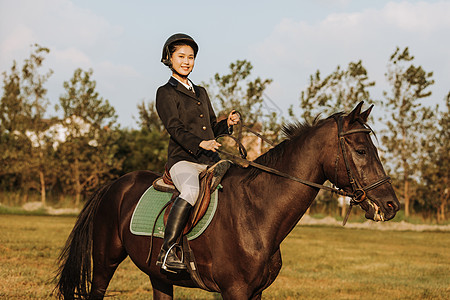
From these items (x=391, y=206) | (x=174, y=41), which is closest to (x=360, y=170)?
(x=391, y=206)

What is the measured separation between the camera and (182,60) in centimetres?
512

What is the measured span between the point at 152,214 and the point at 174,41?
1934 mm

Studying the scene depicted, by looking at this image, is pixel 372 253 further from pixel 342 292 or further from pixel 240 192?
pixel 240 192

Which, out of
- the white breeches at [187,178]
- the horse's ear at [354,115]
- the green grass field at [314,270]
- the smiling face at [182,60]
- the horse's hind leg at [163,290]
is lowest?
the green grass field at [314,270]

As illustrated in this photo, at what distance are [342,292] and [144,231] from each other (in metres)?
5.79

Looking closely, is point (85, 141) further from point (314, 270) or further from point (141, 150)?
point (314, 270)

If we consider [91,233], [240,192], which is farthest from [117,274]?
[240,192]

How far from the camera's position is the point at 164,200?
17.5 ft

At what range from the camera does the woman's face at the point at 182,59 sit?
16.7ft

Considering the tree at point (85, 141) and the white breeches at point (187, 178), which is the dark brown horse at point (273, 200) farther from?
the tree at point (85, 141)

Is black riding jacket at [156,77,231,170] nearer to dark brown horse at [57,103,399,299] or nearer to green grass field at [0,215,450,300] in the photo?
dark brown horse at [57,103,399,299]

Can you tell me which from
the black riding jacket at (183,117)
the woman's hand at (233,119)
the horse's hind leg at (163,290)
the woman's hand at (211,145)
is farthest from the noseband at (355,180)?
the horse's hind leg at (163,290)

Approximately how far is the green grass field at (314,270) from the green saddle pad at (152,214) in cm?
313

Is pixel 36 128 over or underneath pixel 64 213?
over
